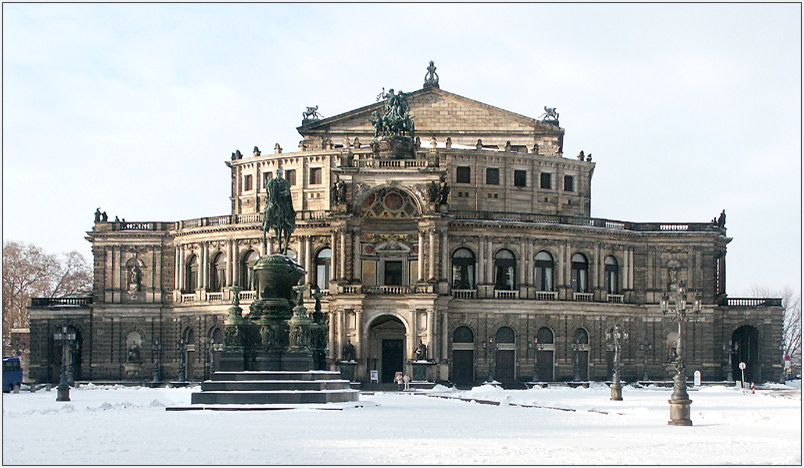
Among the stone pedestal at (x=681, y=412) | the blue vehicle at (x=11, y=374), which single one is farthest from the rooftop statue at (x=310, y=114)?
the stone pedestal at (x=681, y=412)

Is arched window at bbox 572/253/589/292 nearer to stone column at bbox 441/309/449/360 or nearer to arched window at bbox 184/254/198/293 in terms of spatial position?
stone column at bbox 441/309/449/360

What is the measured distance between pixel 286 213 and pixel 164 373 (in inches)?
1909

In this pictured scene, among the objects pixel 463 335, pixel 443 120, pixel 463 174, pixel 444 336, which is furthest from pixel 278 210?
pixel 443 120

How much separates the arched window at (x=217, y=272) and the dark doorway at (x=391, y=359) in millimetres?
14736

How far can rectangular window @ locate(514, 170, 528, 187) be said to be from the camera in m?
102

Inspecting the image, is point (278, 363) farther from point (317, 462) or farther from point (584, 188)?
point (584, 188)

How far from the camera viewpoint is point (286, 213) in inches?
2190

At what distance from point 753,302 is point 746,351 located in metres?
3.99

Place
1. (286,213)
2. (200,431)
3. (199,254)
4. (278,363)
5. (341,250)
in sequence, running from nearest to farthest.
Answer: (200,431), (278,363), (286,213), (341,250), (199,254)

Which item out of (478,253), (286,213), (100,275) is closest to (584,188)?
(478,253)

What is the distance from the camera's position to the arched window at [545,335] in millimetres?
95625

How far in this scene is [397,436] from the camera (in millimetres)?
35062

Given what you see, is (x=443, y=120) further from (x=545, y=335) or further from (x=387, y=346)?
(x=387, y=346)

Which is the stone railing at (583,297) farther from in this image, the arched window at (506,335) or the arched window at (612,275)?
the arched window at (506,335)
